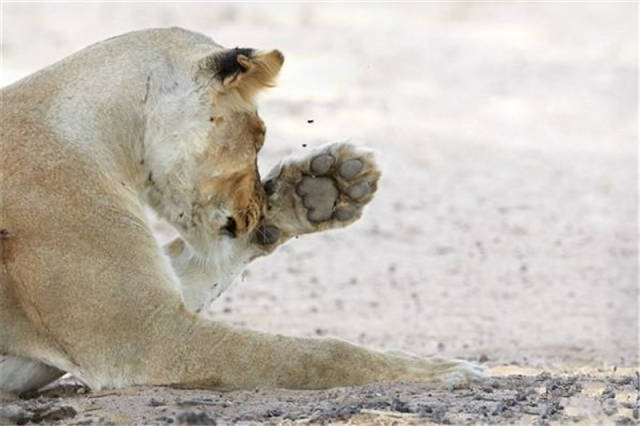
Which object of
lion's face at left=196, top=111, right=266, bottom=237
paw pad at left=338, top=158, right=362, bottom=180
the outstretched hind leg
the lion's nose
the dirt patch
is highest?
paw pad at left=338, top=158, right=362, bottom=180

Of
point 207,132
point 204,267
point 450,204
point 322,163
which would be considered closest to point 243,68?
point 207,132

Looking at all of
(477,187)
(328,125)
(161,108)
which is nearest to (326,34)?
(328,125)

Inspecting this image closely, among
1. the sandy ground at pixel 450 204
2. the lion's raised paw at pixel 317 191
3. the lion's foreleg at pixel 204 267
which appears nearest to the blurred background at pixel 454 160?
the sandy ground at pixel 450 204

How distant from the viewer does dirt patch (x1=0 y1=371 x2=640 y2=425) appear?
4.38 metres

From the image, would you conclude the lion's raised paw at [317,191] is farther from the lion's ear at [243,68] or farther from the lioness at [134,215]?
the lion's ear at [243,68]

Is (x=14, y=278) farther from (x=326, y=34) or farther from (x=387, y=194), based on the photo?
(x=326, y=34)

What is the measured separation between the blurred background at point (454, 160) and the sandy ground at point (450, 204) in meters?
0.02

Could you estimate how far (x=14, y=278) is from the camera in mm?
4887

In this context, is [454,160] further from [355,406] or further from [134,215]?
[355,406]

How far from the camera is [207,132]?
16.8ft

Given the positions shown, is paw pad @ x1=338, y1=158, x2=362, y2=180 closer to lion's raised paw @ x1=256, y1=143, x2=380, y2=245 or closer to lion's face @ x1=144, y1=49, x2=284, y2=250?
lion's raised paw @ x1=256, y1=143, x2=380, y2=245

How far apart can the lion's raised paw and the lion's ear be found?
0.63 metres

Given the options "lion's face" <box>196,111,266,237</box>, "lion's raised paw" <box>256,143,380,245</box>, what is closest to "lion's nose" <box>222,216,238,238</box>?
"lion's face" <box>196,111,266,237</box>

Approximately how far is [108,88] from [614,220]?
572 centimetres
